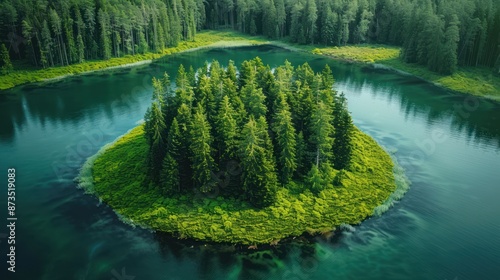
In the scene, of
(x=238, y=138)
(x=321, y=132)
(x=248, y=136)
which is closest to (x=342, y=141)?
Result: (x=321, y=132)

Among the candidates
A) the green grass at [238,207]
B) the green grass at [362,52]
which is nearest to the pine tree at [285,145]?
the green grass at [238,207]

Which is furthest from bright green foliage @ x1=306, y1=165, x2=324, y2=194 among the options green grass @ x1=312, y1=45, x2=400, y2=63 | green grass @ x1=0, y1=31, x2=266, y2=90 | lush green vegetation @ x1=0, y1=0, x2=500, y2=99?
green grass @ x1=312, y1=45, x2=400, y2=63

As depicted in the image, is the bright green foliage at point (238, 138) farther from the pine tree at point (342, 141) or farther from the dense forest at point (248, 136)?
the pine tree at point (342, 141)

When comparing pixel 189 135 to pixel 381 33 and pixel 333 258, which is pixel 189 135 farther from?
pixel 381 33

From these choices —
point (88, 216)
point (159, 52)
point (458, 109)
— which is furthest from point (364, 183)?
point (159, 52)

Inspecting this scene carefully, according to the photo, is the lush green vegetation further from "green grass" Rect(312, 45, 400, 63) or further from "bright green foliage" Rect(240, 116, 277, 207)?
"bright green foliage" Rect(240, 116, 277, 207)
